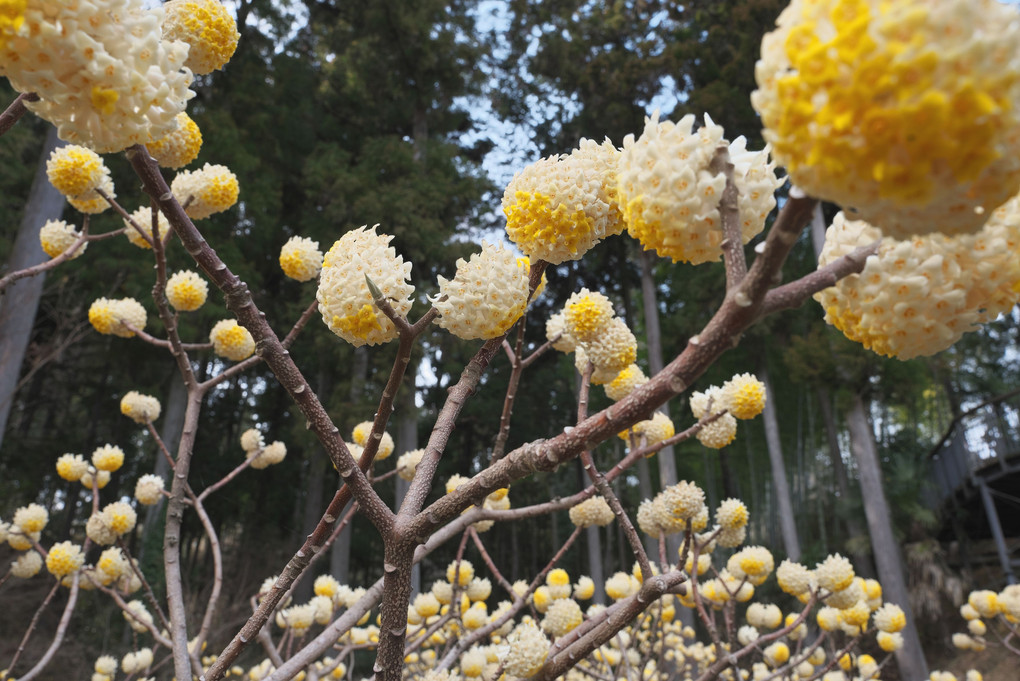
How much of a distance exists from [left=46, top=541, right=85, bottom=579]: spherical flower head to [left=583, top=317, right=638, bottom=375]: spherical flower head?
1.97 m

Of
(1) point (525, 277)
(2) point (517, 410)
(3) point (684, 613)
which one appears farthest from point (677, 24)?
(1) point (525, 277)

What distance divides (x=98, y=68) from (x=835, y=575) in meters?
2.11

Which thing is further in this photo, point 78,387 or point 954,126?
point 78,387

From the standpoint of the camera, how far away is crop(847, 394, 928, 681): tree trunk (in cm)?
757

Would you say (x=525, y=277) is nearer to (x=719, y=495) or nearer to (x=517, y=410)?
(x=517, y=410)

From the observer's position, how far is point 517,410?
44.1 feet

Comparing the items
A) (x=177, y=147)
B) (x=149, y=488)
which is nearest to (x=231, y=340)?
(x=177, y=147)

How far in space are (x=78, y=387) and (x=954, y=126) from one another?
48.2 ft

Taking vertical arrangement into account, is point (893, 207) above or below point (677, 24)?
below

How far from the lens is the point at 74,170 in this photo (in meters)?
1.26

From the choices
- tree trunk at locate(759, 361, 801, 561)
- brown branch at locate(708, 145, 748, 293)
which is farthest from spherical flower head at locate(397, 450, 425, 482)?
tree trunk at locate(759, 361, 801, 561)

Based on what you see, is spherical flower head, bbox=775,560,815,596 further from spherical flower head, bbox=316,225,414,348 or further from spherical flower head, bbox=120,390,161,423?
spherical flower head, bbox=120,390,161,423

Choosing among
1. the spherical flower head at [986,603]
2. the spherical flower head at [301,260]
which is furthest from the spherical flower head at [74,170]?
the spherical flower head at [986,603]

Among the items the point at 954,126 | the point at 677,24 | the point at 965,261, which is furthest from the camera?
the point at 677,24
